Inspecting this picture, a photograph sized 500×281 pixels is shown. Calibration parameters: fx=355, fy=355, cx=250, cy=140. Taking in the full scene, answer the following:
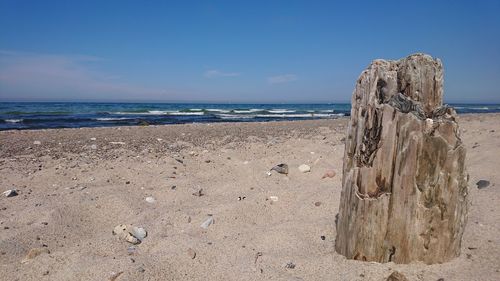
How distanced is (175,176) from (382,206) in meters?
3.47

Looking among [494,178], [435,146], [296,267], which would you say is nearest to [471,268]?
[435,146]

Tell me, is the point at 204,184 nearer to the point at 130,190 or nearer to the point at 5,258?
the point at 130,190

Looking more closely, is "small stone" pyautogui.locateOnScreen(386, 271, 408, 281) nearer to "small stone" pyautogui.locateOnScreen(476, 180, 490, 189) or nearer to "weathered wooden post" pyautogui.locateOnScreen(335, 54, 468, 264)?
"weathered wooden post" pyautogui.locateOnScreen(335, 54, 468, 264)

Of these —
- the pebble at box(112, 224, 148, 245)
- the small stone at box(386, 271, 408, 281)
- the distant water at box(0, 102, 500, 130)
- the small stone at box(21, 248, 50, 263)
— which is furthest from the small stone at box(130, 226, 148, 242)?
the distant water at box(0, 102, 500, 130)

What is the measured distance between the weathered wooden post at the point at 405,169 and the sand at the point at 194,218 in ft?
0.53

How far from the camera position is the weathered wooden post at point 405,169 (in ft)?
7.32

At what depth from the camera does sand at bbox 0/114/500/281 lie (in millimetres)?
2523

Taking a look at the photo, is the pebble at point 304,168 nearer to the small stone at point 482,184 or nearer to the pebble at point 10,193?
the small stone at point 482,184

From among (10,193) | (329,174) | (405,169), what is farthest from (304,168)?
(10,193)

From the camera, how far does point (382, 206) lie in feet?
7.56

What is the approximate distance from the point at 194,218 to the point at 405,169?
2.15 meters

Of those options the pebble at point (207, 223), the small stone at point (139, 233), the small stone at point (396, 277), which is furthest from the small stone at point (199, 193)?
the small stone at point (396, 277)

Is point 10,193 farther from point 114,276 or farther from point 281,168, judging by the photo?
point 281,168

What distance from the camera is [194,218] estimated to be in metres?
3.60
